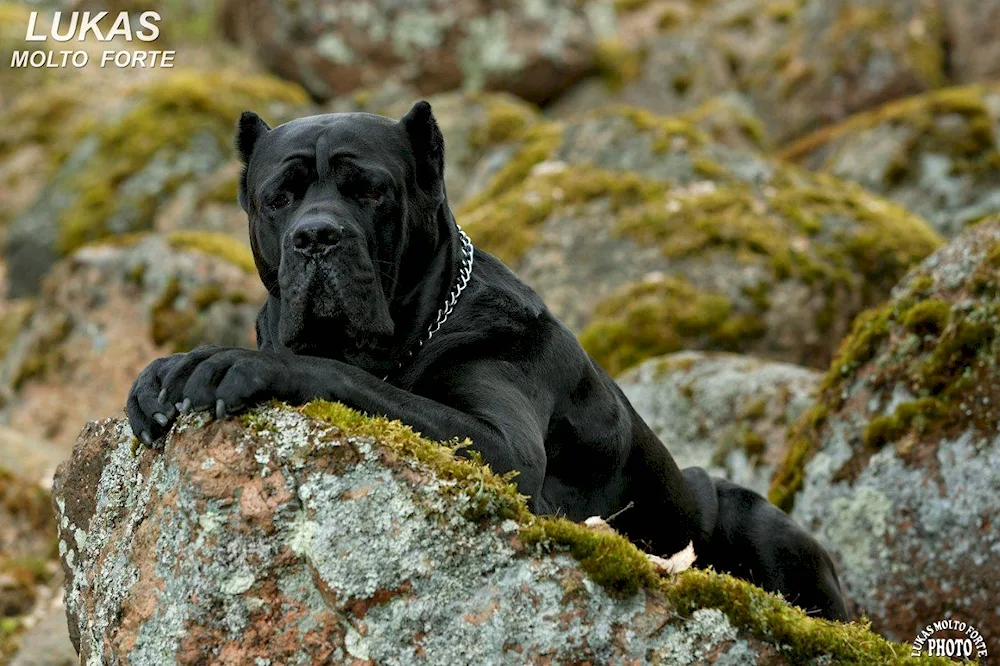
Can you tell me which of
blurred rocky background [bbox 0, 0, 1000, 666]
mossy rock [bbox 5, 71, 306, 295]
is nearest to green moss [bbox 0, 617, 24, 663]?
blurred rocky background [bbox 0, 0, 1000, 666]

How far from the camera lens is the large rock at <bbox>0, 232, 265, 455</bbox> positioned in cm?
1183

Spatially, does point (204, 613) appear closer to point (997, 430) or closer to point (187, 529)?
point (187, 529)

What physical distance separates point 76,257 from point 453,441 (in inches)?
363

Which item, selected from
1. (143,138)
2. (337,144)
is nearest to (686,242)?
(337,144)

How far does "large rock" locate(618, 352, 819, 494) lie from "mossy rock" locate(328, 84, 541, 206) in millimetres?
7330

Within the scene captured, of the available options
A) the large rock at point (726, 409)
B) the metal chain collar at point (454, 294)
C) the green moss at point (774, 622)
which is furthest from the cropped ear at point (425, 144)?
the large rock at point (726, 409)

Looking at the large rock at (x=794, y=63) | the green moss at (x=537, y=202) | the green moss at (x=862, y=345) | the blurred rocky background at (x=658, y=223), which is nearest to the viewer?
the blurred rocky background at (x=658, y=223)

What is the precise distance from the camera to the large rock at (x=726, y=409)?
885cm

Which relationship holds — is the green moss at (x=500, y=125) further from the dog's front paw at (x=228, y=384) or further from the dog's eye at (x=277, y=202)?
the dog's front paw at (x=228, y=384)

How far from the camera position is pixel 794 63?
21.8 m

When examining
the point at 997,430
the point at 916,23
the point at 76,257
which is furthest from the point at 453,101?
the point at 997,430

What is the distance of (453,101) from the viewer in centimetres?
1773

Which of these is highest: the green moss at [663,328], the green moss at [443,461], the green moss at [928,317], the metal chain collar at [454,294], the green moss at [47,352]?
the metal chain collar at [454,294]

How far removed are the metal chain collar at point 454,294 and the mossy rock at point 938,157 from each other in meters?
10.1
